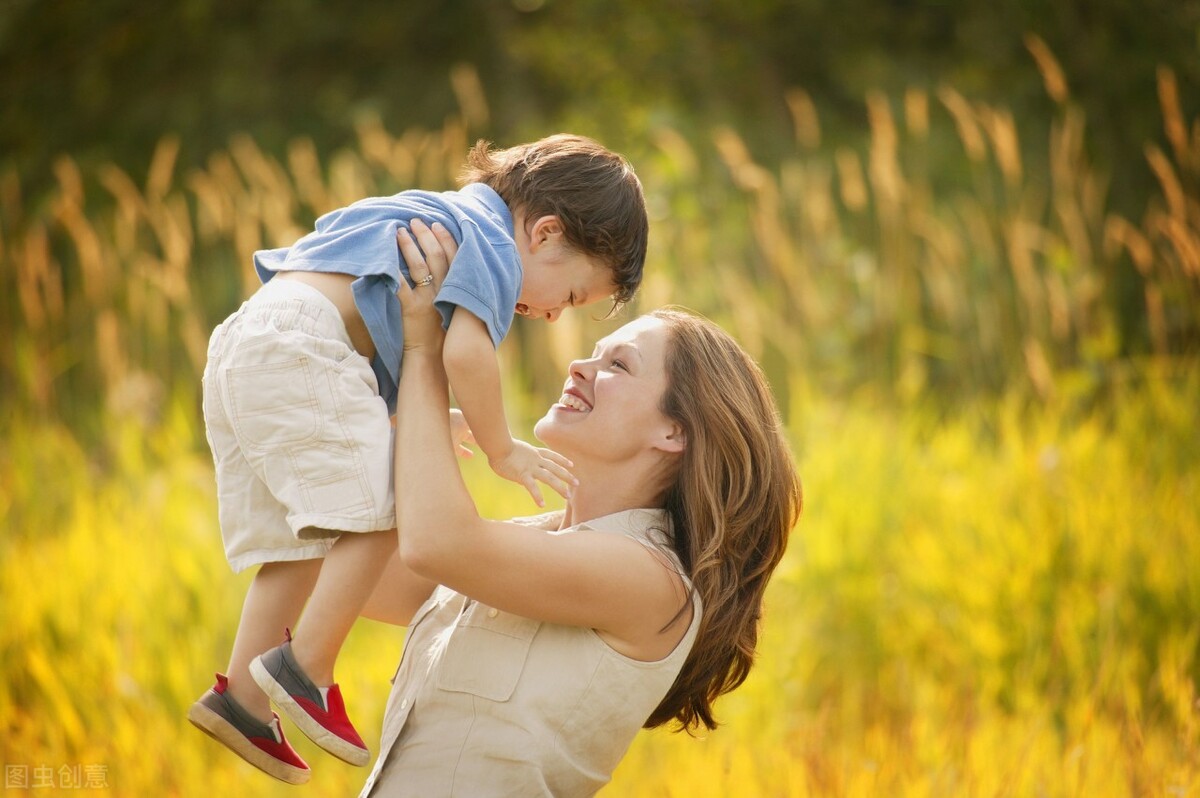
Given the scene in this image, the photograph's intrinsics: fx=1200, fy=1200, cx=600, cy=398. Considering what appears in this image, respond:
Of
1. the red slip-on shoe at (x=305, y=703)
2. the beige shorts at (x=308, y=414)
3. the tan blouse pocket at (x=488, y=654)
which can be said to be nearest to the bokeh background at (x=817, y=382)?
the tan blouse pocket at (x=488, y=654)

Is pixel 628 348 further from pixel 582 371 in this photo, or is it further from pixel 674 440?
pixel 674 440

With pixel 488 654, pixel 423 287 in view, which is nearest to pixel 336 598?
pixel 488 654

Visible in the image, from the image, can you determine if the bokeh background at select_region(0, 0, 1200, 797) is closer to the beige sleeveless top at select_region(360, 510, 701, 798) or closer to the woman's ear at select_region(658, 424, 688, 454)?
the beige sleeveless top at select_region(360, 510, 701, 798)

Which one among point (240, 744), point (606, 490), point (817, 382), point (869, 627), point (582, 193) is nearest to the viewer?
point (240, 744)

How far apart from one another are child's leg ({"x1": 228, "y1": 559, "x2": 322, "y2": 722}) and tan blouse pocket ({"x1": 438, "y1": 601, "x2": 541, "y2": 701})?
293 mm

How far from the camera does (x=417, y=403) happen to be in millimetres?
2006

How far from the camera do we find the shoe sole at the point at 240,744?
6.69 feet

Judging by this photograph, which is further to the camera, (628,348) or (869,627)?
(869,627)

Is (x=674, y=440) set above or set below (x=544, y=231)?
below

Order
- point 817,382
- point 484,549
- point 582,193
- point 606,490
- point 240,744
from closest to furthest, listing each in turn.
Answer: point 484,549 → point 240,744 → point 582,193 → point 606,490 → point 817,382

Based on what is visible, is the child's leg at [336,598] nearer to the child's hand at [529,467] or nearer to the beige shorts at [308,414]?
the beige shorts at [308,414]

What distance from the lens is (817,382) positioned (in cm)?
529

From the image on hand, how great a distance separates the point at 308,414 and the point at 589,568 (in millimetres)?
541

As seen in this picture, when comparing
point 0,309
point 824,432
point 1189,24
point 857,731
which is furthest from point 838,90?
point 857,731
